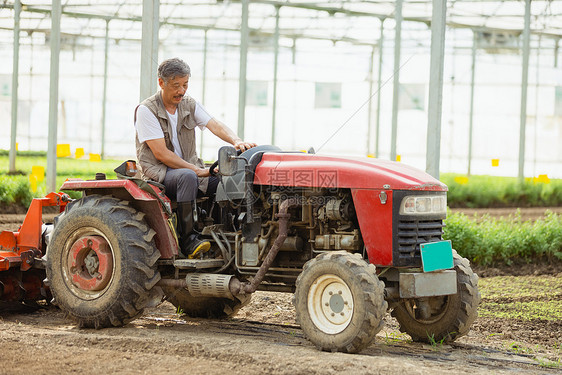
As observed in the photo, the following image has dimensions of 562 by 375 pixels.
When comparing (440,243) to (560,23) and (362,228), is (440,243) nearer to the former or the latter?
(362,228)

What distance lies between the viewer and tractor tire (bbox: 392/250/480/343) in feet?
15.6

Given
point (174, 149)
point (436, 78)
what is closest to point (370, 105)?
point (436, 78)

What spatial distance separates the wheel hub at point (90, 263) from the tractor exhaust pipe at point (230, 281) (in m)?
0.35

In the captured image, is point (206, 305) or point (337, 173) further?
point (206, 305)

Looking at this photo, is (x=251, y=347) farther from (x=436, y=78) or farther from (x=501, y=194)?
(x=501, y=194)

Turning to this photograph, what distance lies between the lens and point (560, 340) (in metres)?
5.18

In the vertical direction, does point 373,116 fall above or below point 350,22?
below

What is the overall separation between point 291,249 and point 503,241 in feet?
16.0

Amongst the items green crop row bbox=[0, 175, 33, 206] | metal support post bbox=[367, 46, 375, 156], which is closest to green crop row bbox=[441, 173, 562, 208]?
green crop row bbox=[0, 175, 33, 206]

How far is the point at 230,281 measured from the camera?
4887 millimetres

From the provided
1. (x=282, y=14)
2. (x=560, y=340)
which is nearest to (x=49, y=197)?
(x=560, y=340)

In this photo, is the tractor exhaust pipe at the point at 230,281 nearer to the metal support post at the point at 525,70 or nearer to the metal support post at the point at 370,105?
the metal support post at the point at 525,70

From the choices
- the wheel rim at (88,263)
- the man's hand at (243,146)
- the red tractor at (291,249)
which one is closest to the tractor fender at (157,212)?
the red tractor at (291,249)

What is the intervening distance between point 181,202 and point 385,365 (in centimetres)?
174
